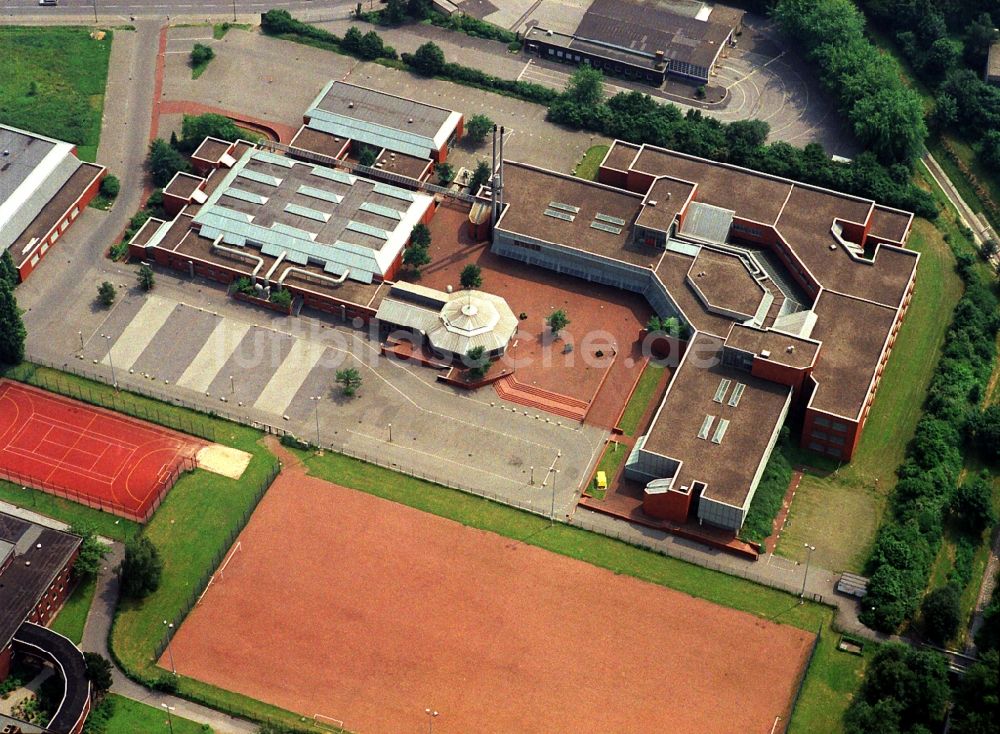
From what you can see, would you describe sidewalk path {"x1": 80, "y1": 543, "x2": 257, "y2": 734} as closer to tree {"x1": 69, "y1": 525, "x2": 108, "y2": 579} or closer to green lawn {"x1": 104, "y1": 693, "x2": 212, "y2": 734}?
green lawn {"x1": 104, "y1": 693, "x2": 212, "y2": 734}

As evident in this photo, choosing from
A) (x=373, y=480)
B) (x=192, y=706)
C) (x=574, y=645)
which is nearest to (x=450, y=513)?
(x=373, y=480)

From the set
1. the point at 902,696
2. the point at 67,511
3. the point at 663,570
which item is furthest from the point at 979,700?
the point at 67,511

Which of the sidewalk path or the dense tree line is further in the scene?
the dense tree line

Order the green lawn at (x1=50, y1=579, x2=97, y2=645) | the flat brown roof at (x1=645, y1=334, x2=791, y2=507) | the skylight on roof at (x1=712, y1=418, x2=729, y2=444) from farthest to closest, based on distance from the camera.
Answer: the skylight on roof at (x1=712, y1=418, x2=729, y2=444)
the flat brown roof at (x1=645, y1=334, x2=791, y2=507)
the green lawn at (x1=50, y1=579, x2=97, y2=645)

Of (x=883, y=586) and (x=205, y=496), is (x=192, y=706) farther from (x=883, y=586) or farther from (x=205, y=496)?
(x=883, y=586)

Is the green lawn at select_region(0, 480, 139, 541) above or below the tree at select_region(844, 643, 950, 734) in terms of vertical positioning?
below

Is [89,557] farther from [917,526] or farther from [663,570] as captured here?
[917,526]

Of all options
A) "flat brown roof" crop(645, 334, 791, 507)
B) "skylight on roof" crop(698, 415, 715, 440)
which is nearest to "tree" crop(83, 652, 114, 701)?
"flat brown roof" crop(645, 334, 791, 507)
